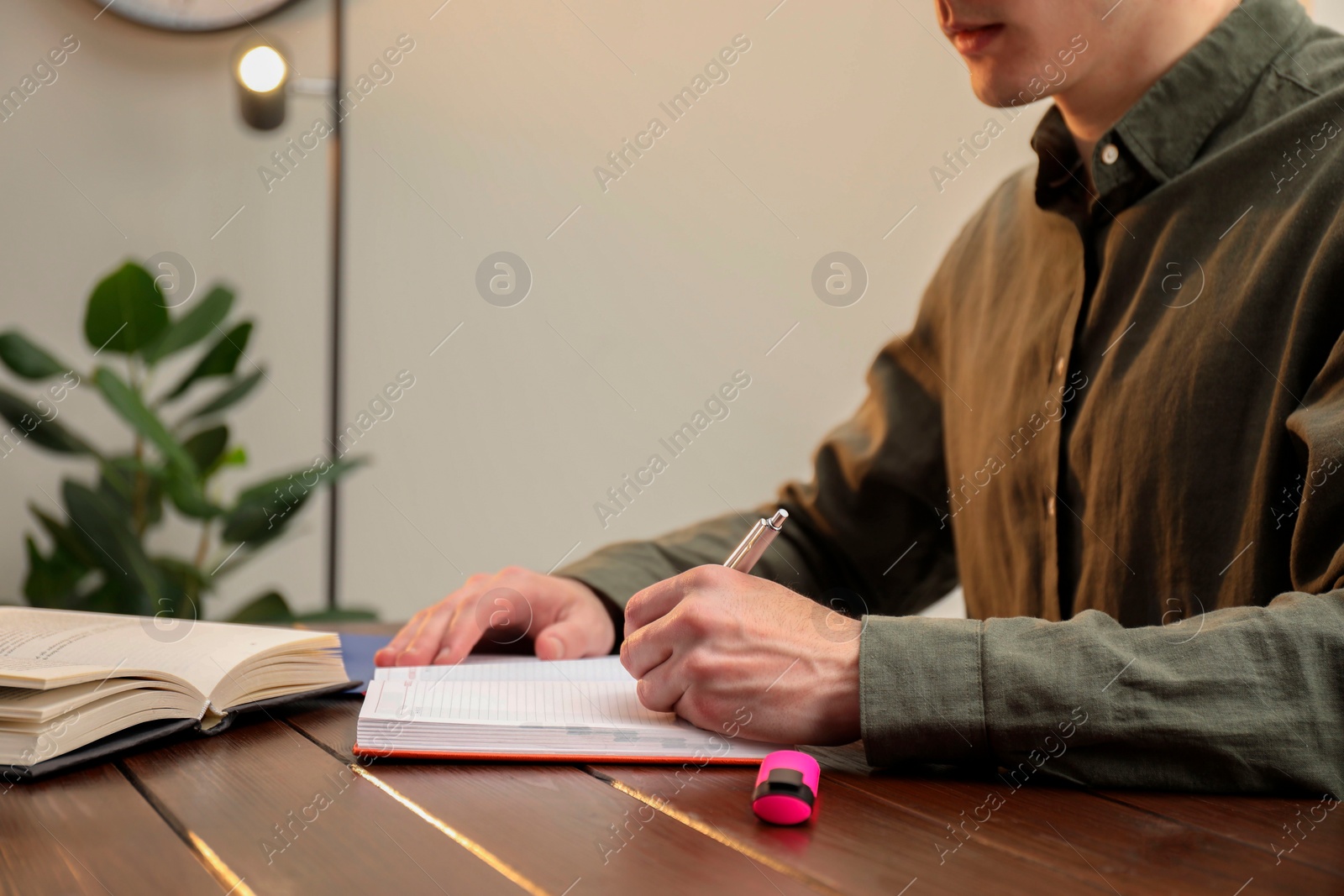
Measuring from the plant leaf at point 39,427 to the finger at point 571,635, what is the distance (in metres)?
1.19

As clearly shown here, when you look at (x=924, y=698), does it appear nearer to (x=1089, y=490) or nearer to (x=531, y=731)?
(x=531, y=731)

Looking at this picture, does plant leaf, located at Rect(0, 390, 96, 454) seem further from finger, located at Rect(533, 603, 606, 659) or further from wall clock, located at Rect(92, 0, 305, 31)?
finger, located at Rect(533, 603, 606, 659)

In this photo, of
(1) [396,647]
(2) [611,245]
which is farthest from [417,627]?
(2) [611,245]

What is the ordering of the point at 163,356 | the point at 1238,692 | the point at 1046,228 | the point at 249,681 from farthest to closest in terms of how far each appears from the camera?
the point at 163,356 → the point at 1046,228 → the point at 249,681 → the point at 1238,692

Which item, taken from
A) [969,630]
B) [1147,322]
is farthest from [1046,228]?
[969,630]

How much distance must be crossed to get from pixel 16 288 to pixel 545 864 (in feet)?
6.47

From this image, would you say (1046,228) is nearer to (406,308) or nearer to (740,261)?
(740,261)

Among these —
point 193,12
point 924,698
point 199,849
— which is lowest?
point 924,698

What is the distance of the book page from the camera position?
661mm

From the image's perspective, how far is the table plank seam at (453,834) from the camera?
0.46 meters

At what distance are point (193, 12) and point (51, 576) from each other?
1.10 m

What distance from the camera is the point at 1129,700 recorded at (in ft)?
2.00

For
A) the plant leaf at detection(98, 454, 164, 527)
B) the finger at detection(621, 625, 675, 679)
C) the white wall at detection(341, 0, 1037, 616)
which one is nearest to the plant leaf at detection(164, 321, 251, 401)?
the plant leaf at detection(98, 454, 164, 527)

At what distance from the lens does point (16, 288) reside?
2.00m
